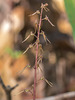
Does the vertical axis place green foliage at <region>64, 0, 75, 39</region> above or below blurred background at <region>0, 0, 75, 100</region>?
above

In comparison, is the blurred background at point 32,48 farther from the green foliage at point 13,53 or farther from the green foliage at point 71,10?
the green foliage at point 71,10

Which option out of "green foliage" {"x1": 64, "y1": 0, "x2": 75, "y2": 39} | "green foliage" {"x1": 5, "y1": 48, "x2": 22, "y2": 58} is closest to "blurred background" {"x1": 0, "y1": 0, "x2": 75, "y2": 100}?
"green foliage" {"x1": 5, "y1": 48, "x2": 22, "y2": 58}

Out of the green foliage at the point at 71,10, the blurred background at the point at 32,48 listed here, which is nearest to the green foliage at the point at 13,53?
the blurred background at the point at 32,48

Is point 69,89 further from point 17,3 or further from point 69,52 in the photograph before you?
point 17,3

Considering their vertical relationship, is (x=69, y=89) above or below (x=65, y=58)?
below

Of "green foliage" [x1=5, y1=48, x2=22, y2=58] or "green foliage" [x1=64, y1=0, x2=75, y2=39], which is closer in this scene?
"green foliage" [x1=64, y1=0, x2=75, y2=39]

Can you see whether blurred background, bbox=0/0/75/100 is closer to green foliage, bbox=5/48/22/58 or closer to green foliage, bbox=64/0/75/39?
green foliage, bbox=5/48/22/58

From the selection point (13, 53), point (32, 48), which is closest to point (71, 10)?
point (13, 53)

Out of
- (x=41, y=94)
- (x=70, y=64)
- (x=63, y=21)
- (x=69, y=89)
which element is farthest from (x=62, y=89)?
(x=63, y=21)
